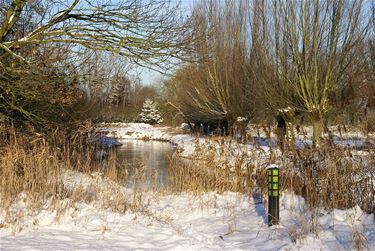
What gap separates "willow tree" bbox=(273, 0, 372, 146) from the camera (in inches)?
458

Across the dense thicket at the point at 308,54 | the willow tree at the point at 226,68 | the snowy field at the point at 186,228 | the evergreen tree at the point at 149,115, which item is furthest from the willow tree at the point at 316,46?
the evergreen tree at the point at 149,115

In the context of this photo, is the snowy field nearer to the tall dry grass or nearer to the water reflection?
the tall dry grass

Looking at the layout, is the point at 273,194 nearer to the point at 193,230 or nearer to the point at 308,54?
the point at 193,230

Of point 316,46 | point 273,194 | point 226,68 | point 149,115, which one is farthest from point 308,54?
point 149,115

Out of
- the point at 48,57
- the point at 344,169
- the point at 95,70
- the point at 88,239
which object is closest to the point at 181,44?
the point at 95,70

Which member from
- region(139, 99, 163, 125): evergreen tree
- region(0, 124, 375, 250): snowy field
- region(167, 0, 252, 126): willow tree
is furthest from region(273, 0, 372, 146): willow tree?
region(139, 99, 163, 125): evergreen tree

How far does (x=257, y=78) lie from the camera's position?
1500 cm

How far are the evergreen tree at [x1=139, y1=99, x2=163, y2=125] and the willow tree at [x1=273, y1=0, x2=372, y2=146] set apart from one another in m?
36.0

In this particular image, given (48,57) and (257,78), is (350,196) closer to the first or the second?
(48,57)

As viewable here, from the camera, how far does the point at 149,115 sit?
4825cm

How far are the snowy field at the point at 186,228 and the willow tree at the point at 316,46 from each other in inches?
275

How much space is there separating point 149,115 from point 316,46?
37374 millimetres

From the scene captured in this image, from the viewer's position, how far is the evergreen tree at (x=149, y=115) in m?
48.2

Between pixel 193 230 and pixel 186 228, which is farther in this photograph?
pixel 186 228
